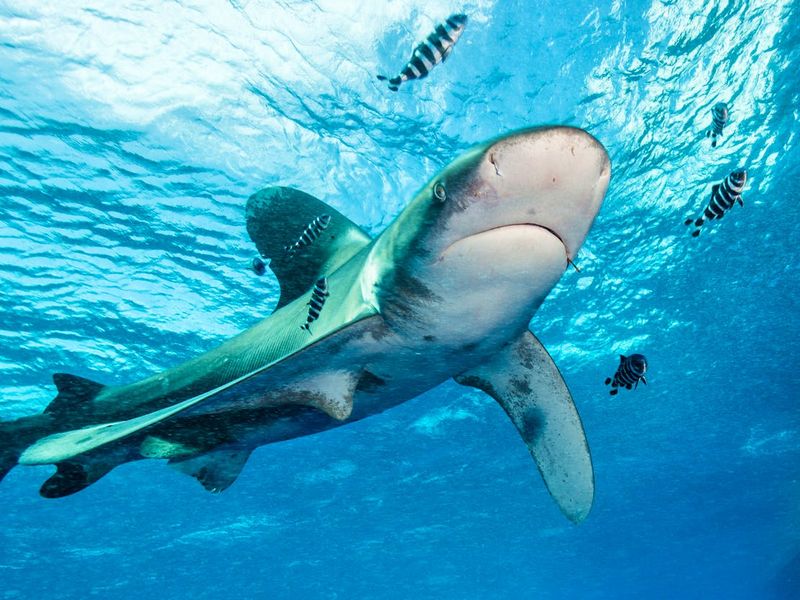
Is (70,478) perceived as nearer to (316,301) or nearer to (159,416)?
(159,416)

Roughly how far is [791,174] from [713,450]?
25716 mm

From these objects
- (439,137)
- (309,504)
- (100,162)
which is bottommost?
(439,137)

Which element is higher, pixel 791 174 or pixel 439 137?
pixel 439 137

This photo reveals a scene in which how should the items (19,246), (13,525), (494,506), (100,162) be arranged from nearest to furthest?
(100,162), (19,246), (13,525), (494,506)

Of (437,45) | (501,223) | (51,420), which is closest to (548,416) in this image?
(501,223)

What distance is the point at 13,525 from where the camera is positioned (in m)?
29.6

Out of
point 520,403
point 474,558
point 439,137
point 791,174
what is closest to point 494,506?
point 474,558

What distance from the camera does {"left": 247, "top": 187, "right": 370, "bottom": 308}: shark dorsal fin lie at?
19.6 feet

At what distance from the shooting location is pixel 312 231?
5695 mm

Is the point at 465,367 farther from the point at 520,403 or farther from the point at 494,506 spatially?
the point at 494,506

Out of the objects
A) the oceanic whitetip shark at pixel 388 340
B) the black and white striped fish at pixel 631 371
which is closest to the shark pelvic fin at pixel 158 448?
the oceanic whitetip shark at pixel 388 340

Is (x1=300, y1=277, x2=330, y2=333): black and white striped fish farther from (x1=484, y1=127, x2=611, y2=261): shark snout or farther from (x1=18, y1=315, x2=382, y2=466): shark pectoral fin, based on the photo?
(x1=484, y1=127, x2=611, y2=261): shark snout

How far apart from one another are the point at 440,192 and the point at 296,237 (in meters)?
3.83

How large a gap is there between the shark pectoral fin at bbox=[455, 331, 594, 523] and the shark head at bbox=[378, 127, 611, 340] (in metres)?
1.43
